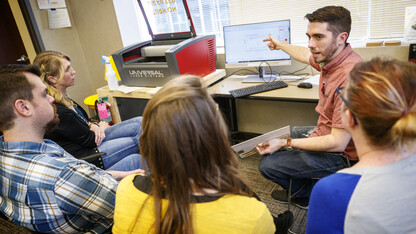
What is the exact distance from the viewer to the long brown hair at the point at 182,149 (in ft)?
2.08

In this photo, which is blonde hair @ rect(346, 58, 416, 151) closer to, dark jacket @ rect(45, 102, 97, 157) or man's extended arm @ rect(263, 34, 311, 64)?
man's extended arm @ rect(263, 34, 311, 64)

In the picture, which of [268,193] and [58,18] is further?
[58,18]

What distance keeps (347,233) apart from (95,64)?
3.25 meters

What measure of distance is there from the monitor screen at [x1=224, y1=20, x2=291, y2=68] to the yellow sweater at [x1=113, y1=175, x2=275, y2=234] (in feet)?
5.28

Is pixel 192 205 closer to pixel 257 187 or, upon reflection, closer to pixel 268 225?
pixel 268 225

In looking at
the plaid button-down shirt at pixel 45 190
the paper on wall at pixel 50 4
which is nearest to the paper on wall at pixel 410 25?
the plaid button-down shirt at pixel 45 190

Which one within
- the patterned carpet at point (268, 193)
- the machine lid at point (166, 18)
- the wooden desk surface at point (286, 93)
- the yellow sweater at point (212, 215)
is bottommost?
the patterned carpet at point (268, 193)

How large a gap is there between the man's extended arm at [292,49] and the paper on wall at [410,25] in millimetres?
636

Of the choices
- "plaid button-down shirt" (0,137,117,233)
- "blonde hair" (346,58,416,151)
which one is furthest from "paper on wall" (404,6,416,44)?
"plaid button-down shirt" (0,137,117,233)

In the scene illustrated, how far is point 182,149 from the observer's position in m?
0.65

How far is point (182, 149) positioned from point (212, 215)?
18cm

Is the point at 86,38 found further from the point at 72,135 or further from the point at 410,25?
the point at 410,25

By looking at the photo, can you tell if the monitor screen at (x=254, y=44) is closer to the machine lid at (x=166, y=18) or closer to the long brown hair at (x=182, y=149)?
the machine lid at (x=166, y=18)

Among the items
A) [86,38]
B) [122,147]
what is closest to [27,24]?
[86,38]
